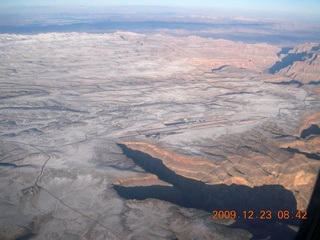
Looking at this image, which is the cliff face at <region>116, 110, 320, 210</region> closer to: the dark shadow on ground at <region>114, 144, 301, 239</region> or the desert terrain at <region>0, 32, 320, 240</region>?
the desert terrain at <region>0, 32, 320, 240</region>

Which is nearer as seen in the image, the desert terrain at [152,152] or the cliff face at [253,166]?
the desert terrain at [152,152]

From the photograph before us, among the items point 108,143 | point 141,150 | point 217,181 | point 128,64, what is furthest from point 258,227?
point 128,64

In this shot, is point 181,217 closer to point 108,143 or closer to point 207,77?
point 108,143
